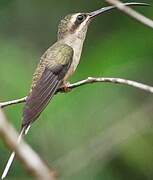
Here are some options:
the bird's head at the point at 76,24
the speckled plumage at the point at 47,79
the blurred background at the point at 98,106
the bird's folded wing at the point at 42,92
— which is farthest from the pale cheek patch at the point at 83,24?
the blurred background at the point at 98,106

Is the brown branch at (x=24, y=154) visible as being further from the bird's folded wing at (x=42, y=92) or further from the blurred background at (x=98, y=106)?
the blurred background at (x=98, y=106)

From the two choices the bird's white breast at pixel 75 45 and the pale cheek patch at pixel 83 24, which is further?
the pale cheek patch at pixel 83 24

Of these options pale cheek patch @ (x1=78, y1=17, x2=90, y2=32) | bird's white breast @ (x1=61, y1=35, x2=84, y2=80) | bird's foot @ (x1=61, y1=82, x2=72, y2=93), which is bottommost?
bird's foot @ (x1=61, y1=82, x2=72, y2=93)

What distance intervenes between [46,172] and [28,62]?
4.63m

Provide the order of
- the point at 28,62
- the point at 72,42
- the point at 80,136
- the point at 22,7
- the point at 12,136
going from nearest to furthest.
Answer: the point at 12,136, the point at 72,42, the point at 80,136, the point at 28,62, the point at 22,7

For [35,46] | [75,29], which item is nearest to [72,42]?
[75,29]

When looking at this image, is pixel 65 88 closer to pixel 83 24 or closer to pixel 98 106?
pixel 83 24

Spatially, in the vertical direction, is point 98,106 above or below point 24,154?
below

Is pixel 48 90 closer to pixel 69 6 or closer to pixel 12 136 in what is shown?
pixel 12 136

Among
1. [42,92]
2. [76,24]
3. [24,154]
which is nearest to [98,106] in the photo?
[76,24]

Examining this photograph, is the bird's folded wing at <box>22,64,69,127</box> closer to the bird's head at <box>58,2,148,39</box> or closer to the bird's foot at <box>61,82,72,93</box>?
the bird's foot at <box>61,82,72,93</box>

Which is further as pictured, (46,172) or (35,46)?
(35,46)

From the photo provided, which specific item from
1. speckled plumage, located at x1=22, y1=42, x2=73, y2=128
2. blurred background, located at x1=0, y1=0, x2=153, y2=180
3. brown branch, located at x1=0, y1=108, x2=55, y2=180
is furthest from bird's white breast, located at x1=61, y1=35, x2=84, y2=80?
brown branch, located at x1=0, y1=108, x2=55, y2=180

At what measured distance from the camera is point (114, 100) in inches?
185
